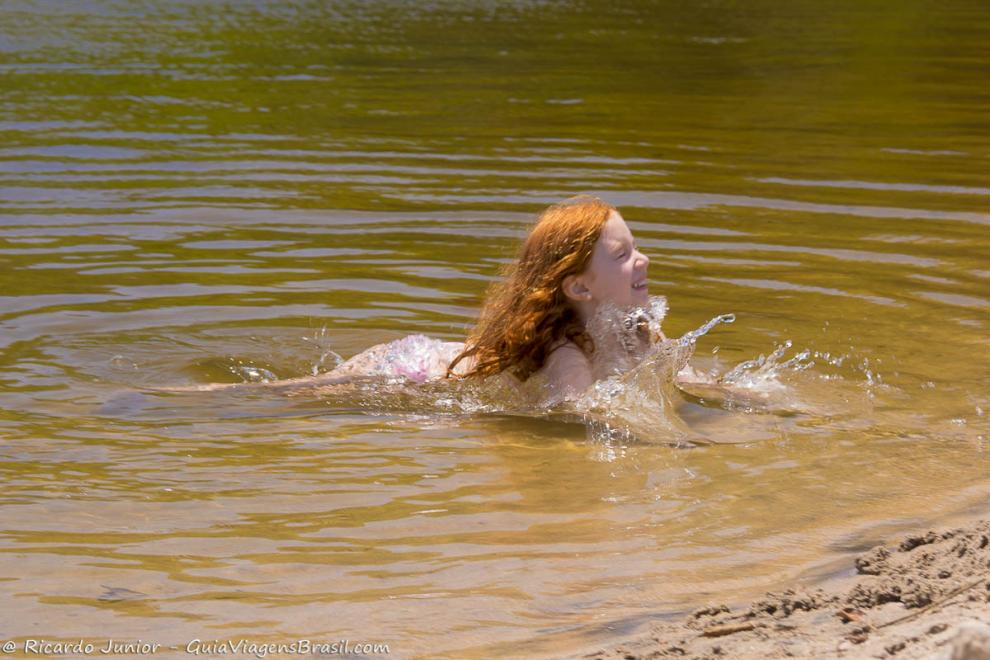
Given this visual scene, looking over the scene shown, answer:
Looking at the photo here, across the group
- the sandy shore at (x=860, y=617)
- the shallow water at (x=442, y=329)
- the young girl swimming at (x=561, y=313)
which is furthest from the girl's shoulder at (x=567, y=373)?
the sandy shore at (x=860, y=617)

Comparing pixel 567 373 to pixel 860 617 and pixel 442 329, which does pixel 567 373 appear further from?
pixel 860 617

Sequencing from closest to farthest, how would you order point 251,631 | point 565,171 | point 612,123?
point 251,631
point 565,171
point 612,123

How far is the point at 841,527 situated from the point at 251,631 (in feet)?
6.22

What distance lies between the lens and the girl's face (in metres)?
6.20

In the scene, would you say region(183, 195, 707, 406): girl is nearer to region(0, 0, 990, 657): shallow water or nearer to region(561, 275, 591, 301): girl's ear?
region(561, 275, 591, 301): girl's ear

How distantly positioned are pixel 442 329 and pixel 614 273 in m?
1.40

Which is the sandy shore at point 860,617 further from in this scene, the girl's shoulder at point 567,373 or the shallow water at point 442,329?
the girl's shoulder at point 567,373

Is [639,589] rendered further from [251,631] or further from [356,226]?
[356,226]

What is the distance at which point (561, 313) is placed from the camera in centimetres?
636

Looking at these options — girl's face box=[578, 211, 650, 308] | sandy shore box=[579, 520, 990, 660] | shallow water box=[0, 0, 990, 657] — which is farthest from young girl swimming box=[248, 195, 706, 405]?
sandy shore box=[579, 520, 990, 660]

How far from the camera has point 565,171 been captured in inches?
423

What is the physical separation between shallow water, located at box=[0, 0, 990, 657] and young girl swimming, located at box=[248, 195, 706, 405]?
255mm

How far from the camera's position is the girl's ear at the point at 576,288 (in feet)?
20.5

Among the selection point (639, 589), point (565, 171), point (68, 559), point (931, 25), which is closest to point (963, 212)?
point (565, 171)
